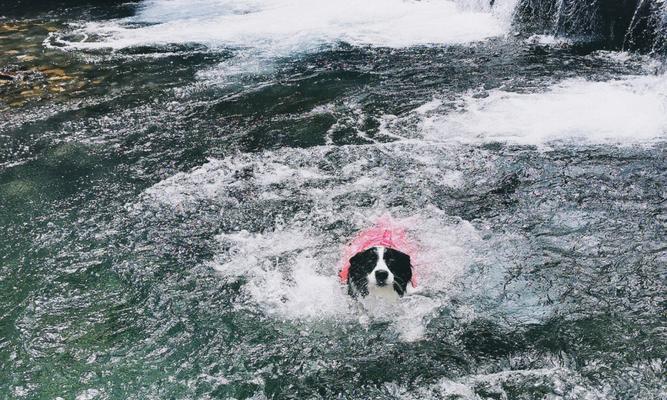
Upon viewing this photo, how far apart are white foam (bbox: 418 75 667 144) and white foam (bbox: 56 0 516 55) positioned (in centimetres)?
395

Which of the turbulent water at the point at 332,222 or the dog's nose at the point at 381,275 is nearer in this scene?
the turbulent water at the point at 332,222

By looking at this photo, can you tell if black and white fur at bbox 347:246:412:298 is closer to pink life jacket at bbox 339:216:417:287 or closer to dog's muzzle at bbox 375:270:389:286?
dog's muzzle at bbox 375:270:389:286

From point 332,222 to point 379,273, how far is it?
1.75 meters

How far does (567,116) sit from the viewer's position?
808cm

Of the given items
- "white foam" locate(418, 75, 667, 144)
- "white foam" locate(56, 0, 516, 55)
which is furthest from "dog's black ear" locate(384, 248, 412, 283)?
"white foam" locate(56, 0, 516, 55)

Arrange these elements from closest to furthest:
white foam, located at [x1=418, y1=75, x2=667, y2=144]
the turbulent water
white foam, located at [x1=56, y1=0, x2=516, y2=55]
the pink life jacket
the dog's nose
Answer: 1. the turbulent water
2. the dog's nose
3. the pink life jacket
4. white foam, located at [x1=418, y1=75, x2=667, y2=144]
5. white foam, located at [x1=56, y1=0, x2=516, y2=55]

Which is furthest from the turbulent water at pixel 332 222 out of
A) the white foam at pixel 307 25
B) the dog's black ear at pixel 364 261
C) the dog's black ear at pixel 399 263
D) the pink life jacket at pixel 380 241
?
the white foam at pixel 307 25

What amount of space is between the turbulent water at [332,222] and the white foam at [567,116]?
0.04 m

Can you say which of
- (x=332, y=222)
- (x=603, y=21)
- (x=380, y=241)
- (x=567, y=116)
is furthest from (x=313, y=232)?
(x=603, y=21)

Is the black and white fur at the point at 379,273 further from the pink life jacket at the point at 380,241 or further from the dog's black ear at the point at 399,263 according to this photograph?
the pink life jacket at the point at 380,241

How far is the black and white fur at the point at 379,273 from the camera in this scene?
4.23 meters

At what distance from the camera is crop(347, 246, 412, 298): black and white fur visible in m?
4.23

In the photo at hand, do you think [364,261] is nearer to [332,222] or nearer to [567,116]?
[332,222]

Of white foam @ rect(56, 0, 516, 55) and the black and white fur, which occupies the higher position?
white foam @ rect(56, 0, 516, 55)
